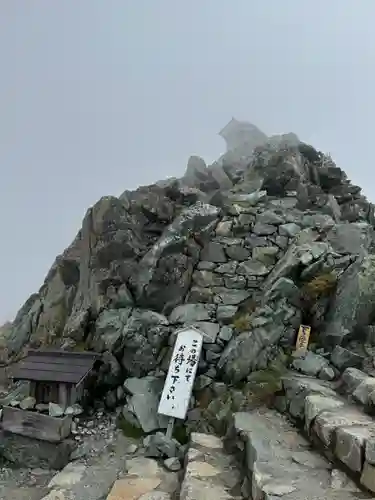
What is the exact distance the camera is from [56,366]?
11.7 meters

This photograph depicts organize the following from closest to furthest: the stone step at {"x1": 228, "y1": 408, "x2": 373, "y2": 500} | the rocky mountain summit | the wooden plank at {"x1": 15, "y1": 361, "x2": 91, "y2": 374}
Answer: the stone step at {"x1": 228, "y1": 408, "x2": 373, "y2": 500}
the rocky mountain summit
the wooden plank at {"x1": 15, "y1": 361, "x2": 91, "y2": 374}

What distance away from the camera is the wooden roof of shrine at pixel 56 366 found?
11.3m

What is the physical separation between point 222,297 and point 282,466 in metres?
7.01

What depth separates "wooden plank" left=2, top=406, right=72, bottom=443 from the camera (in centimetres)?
1066

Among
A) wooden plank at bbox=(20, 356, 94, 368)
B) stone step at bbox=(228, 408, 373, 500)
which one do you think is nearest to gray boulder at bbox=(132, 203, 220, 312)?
wooden plank at bbox=(20, 356, 94, 368)

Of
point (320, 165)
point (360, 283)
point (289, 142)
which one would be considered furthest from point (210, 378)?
point (289, 142)

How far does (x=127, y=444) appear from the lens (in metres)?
10.7

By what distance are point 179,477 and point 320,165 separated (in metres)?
17.6

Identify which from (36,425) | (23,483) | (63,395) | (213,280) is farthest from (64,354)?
(213,280)

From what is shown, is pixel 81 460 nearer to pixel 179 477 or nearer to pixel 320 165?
pixel 179 477

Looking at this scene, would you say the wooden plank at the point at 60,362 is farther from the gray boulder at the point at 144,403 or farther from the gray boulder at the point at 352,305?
the gray boulder at the point at 352,305

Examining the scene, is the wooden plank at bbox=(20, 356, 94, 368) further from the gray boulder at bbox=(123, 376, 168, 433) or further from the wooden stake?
the wooden stake

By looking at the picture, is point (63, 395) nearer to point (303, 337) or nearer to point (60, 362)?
point (60, 362)

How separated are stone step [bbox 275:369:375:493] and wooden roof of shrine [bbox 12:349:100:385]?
208 inches
